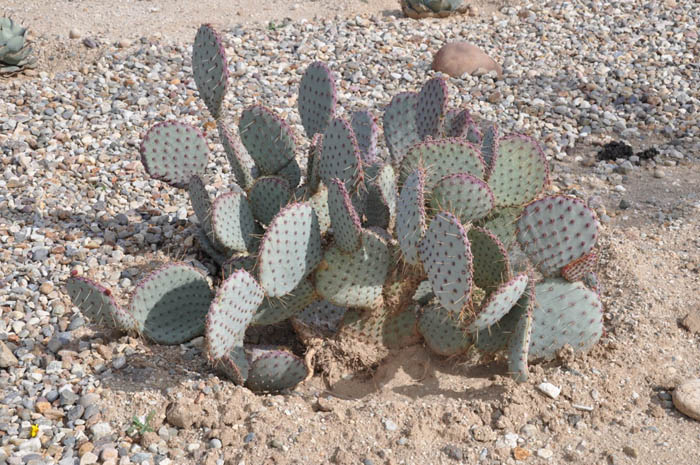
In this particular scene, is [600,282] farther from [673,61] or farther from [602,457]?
[673,61]

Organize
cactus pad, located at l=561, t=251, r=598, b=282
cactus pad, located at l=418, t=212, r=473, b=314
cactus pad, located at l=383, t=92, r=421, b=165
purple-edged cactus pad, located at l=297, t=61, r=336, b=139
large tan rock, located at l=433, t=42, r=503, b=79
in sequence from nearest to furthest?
1. cactus pad, located at l=418, t=212, r=473, b=314
2. cactus pad, located at l=561, t=251, r=598, b=282
3. purple-edged cactus pad, located at l=297, t=61, r=336, b=139
4. cactus pad, located at l=383, t=92, r=421, b=165
5. large tan rock, located at l=433, t=42, r=503, b=79

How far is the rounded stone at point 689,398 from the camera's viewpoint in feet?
9.39

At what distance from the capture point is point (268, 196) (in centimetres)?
340

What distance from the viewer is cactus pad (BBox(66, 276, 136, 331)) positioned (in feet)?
9.65

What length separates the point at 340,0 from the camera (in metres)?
7.29

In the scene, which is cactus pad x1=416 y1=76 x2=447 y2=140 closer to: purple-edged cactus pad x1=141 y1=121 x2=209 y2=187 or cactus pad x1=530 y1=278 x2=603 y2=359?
cactus pad x1=530 y1=278 x2=603 y2=359

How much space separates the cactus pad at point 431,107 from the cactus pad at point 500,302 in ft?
3.09

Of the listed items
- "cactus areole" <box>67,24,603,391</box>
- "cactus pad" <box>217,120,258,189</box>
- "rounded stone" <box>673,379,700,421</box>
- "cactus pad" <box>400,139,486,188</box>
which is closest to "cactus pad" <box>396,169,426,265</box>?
"cactus areole" <box>67,24,603,391</box>

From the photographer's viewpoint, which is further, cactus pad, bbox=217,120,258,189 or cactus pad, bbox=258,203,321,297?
cactus pad, bbox=217,120,258,189

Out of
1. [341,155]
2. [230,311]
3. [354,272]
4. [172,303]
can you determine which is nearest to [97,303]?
[172,303]

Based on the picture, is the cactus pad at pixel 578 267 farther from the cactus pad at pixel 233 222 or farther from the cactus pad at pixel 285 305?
the cactus pad at pixel 233 222

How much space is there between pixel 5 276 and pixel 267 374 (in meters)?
1.36

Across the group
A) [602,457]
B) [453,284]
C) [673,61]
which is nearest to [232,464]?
[453,284]

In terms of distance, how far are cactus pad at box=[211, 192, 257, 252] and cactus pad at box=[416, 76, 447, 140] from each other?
0.84 m
